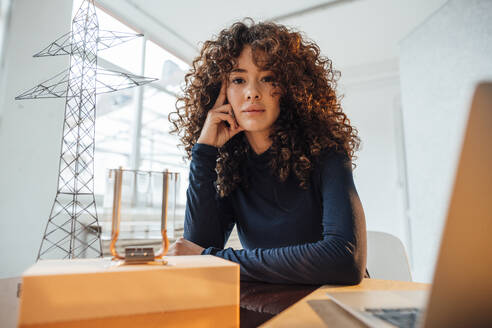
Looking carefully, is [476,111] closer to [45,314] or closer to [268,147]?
[45,314]

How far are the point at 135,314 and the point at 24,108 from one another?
2.22m

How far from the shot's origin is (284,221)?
3.82 ft

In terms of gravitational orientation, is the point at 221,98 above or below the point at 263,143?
above

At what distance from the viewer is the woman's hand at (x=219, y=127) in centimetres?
126

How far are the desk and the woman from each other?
12.5 inches

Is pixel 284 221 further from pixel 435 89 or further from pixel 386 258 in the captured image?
pixel 435 89

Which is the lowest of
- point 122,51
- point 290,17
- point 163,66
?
point 122,51

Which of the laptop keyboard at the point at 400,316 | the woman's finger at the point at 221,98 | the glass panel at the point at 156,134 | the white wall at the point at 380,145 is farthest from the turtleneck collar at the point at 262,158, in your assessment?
the white wall at the point at 380,145

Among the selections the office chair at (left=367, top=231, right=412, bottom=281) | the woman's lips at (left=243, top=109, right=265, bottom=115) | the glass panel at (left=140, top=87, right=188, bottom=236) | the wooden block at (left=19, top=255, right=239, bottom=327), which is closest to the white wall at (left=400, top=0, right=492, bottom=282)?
the office chair at (left=367, top=231, right=412, bottom=281)

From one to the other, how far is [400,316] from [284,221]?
2.50 ft

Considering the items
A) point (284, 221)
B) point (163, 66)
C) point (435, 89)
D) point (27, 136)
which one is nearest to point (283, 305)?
point (284, 221)

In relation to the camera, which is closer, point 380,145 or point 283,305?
point 283,305

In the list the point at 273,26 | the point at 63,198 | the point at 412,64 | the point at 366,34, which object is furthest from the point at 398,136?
the point at 63,198

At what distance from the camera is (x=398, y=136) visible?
4867 millimetres
